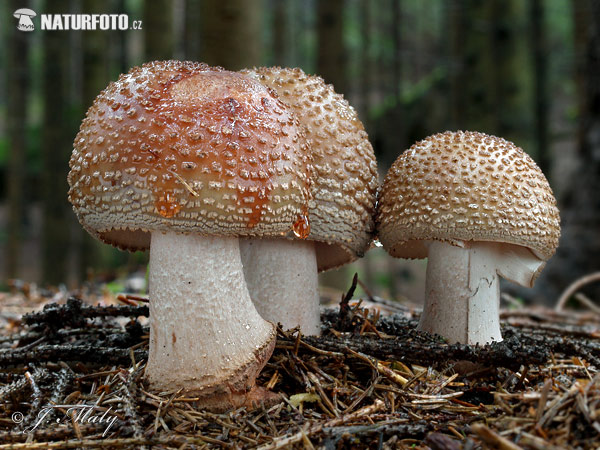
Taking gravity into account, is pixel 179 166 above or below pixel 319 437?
above

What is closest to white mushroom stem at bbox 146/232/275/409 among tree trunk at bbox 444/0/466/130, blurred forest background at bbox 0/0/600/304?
blurred forest background at bbox 0/0/600/304

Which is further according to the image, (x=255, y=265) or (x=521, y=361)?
(x=255, y=265)

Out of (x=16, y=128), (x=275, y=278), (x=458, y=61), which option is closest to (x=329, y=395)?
(x=275, y=278)

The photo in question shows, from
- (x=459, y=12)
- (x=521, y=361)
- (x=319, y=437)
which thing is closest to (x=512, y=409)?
(x=521, y=361)

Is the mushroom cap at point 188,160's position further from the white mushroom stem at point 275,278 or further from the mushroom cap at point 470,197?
the mushroom cap at point 470,197

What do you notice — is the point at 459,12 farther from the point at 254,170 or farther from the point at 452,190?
the point at 254,170

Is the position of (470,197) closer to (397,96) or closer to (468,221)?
(468,221)

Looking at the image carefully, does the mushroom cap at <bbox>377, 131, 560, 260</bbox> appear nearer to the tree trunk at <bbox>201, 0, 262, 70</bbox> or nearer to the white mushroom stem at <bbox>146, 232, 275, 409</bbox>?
the white mushroom stem at <bbox>146, 232, 275, 409</bbox>
